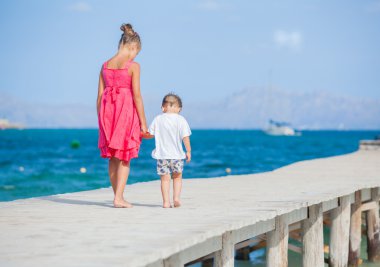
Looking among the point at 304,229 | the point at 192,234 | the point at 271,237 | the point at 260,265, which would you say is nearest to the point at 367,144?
the point at 260,265

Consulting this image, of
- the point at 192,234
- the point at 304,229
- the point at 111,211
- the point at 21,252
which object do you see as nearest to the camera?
the point at 21,252

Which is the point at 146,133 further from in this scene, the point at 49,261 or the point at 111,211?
the point at 49,261

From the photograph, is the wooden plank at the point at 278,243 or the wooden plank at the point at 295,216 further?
the wooden plank at the point at 295,216

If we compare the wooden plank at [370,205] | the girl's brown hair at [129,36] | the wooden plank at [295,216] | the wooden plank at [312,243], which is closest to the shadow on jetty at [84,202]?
the wooden plank at [295,216]

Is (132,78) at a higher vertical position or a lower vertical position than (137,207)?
higher

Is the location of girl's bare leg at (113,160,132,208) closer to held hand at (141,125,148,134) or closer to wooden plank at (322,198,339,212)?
held hand at (141,125,148,134)

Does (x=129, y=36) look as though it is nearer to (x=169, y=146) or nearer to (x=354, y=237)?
(x=169, y=146)

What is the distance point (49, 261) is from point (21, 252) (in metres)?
0.40

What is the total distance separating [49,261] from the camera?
14.7 ft

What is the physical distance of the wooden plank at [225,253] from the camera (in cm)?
661

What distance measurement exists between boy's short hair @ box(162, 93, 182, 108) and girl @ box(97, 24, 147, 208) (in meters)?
0.34

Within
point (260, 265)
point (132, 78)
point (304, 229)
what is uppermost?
point (132, 78)

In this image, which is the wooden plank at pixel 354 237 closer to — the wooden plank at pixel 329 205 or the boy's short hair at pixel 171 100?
the wooden plank at pixel 329 205

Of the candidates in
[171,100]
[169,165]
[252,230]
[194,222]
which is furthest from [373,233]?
[194,222]
